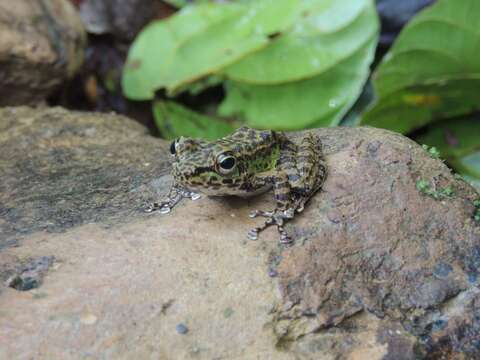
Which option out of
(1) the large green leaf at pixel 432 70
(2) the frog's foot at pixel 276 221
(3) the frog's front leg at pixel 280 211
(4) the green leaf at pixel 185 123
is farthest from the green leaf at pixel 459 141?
(2) the frog's foot at pixel 276 221

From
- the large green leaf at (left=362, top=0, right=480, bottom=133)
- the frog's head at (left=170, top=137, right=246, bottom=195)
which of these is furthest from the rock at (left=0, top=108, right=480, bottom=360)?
the large green leaf at (left=362, top=0, right=480, bottom=133)

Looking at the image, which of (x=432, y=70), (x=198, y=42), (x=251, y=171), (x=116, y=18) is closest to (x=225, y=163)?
(x=251, y=171)

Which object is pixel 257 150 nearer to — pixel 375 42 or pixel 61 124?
pixel 61 124

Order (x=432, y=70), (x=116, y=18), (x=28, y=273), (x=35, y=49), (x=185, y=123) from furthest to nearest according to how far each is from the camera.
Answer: (x=116, y=18) → (x=185, y=123) → (x=35, y=49) → (x=432, y=70) → (x=28, y=273)

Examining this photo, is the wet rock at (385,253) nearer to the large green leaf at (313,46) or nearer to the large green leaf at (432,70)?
the large green leaf at (432,70)

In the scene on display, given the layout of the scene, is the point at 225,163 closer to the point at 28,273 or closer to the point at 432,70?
the point at 28,273

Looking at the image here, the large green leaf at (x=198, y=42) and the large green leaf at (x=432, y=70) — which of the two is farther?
the large green leaf at (x=198, y=42)
